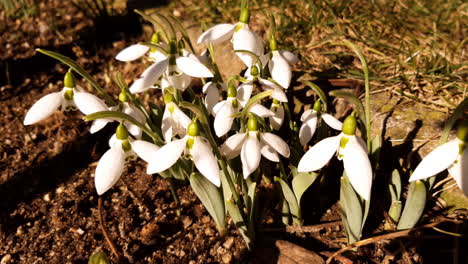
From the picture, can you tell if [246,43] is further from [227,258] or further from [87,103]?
[227,258]

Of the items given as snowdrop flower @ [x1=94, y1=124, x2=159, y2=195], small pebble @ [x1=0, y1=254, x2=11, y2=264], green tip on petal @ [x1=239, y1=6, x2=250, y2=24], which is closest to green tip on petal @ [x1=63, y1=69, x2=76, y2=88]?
snowdrop flower @ [x1=94, y1=124, x2=159, y2=195]

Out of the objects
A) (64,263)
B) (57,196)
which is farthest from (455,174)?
(57,196)

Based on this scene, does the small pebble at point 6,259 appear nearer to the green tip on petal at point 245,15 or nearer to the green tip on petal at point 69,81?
the green tip on petal at point 69,81

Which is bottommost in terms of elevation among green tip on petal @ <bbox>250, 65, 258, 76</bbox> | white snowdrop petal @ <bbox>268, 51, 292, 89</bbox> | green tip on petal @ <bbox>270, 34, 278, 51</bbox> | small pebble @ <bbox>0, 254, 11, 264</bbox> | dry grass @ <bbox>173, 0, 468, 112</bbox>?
small pebble @ <bbox>0, 254, 11, 264</bbox>

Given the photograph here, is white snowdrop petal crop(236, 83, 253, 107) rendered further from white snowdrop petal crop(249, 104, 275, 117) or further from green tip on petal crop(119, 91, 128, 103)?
green tip on petal crop(119, 91, 128, 103)

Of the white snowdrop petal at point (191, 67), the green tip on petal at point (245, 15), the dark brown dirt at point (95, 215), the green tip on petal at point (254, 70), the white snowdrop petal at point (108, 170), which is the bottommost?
the dark brown dirt at point (95, 215)

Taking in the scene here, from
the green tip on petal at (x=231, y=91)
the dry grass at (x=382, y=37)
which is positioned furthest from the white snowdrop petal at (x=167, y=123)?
the dry grass at (x=382, y=37)

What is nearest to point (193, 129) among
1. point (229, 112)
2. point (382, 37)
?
point (229, 112)
